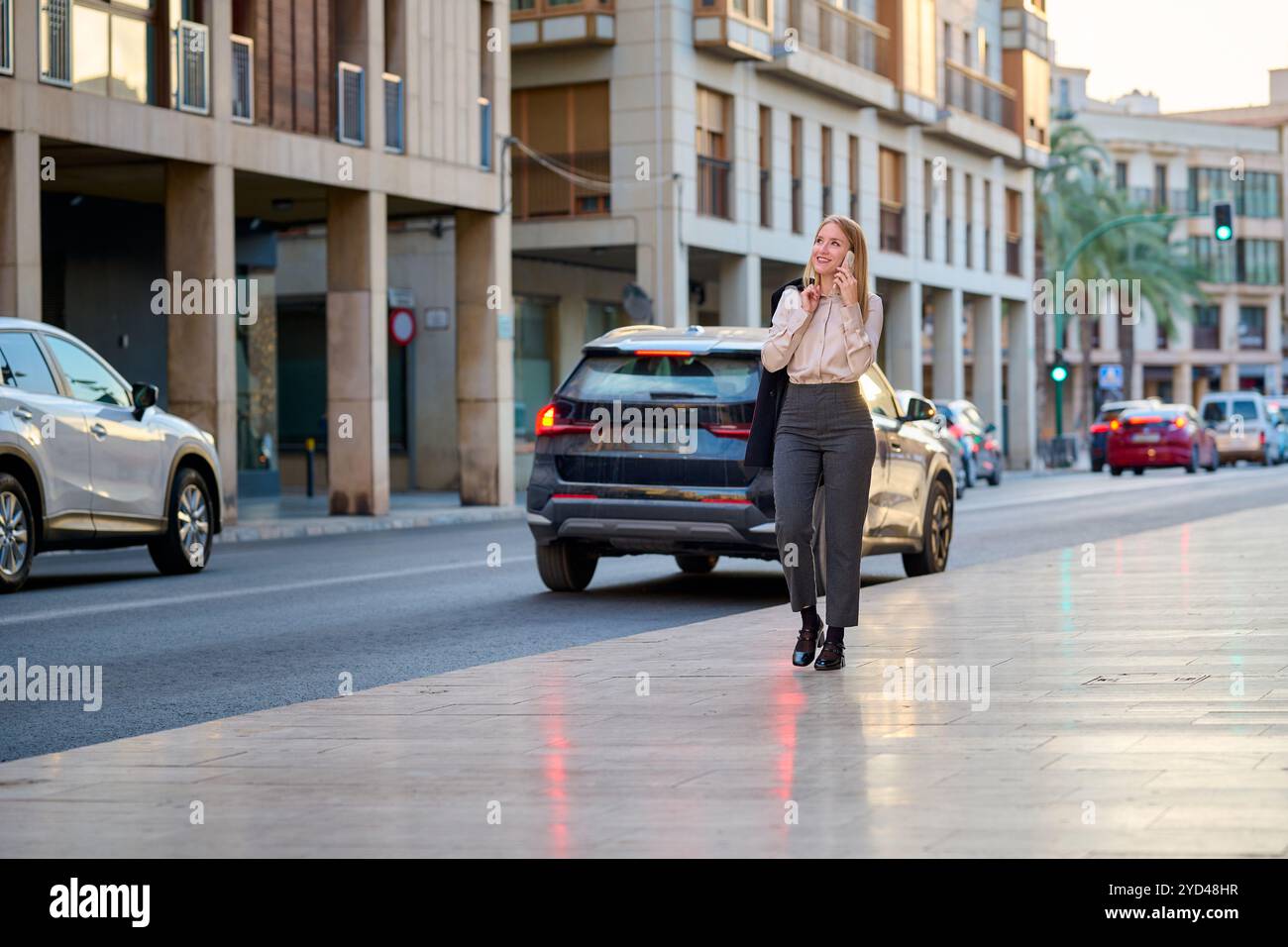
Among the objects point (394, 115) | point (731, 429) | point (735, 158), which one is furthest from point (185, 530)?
point (735, 158)

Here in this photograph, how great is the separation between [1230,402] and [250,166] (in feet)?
128

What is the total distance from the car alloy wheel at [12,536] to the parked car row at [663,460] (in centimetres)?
360

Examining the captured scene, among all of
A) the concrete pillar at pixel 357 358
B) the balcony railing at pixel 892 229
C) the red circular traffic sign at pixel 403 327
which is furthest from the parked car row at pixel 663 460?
the balcony railing at pixel 892 229

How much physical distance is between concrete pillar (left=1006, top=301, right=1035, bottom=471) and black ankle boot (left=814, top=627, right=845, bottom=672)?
170ft

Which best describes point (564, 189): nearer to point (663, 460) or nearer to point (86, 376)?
point (86, 376)

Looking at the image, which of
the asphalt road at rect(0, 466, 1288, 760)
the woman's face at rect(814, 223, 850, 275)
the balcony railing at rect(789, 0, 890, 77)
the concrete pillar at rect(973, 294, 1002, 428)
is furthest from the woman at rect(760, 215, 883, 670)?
the concrete pillar at rect(973, 294, 1002, 428)

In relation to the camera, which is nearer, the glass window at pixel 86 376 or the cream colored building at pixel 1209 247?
the glass window at pixel 86 376

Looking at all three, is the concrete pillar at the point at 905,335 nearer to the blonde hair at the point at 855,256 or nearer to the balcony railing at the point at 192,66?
the balcony railing at the point at 192,66

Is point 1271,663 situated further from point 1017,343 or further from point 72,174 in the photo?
point 1017,343

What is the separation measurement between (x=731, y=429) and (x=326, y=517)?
15273mm

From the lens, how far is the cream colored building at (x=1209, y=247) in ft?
348

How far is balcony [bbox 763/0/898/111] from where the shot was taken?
42.5 metres

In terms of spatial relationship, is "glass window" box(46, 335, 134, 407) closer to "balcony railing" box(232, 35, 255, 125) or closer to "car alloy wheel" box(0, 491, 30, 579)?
"car alloy wheel" box(0, 491, 30, 579)

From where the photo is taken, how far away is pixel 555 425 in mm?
14477
